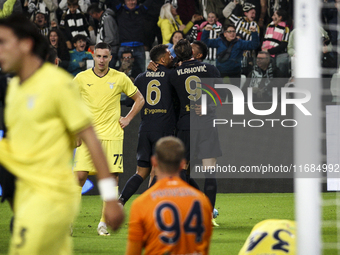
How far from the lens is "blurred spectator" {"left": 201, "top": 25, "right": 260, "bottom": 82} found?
10.2 m

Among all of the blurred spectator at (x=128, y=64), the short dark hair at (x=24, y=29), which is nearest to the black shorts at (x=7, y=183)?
the short dark hair at (x=24, y=29)

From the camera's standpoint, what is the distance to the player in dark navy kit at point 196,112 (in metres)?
6.94

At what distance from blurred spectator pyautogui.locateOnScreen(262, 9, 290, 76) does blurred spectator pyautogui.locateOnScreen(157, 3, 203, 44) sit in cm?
156

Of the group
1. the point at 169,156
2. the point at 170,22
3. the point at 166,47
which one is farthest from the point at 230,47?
the point at 169,156

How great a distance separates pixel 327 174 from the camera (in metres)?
10.3

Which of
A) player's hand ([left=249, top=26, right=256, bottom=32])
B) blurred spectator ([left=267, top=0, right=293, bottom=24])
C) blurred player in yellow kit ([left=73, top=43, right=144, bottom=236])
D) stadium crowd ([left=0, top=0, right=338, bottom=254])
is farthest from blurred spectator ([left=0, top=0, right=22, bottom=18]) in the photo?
blurred player in yellow kit ([left=73, top=43, right=144, bottom=236])

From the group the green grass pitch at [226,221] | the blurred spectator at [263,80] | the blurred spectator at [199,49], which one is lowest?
the green grass pitch at [226,221]

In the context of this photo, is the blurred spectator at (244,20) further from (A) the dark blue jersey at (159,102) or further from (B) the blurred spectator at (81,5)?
(A) the dark blue jersey at (159,102)

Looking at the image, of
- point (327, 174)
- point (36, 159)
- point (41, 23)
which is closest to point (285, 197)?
point (327, 174)

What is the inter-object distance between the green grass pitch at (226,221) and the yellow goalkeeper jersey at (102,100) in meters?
1.22

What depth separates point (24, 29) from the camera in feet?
8.41

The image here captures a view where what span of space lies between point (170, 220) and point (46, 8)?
31.9 ft

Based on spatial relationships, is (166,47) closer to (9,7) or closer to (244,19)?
(244,19)

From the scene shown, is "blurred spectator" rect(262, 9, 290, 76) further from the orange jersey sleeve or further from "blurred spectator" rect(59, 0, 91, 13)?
the orange jersey sleeve
